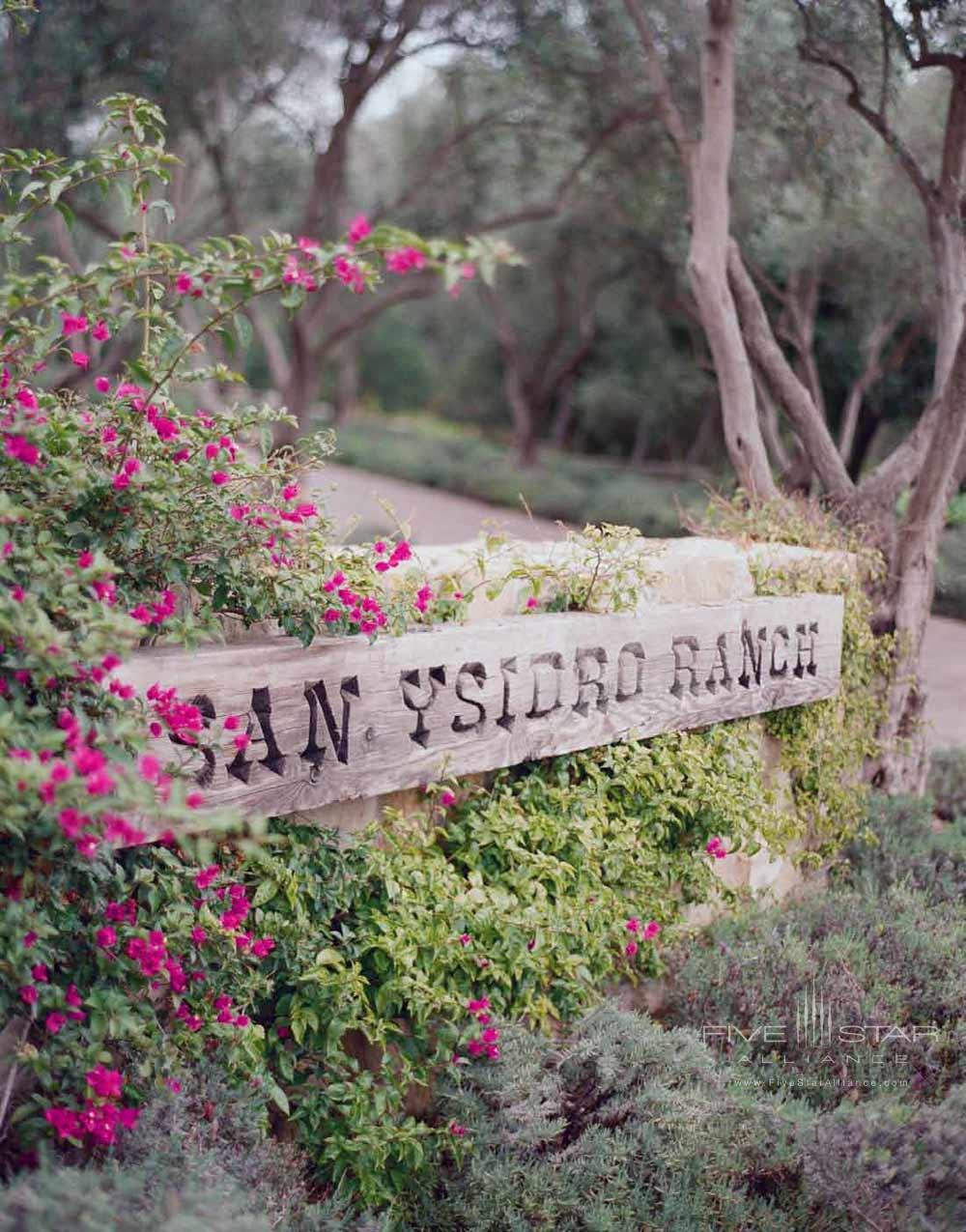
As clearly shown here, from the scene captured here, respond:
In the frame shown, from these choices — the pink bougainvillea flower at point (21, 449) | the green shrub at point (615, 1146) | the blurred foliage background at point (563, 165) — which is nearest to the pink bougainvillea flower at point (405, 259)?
the pink bougainvillea flower at point (21, 449)

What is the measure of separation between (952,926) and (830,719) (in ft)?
3.11

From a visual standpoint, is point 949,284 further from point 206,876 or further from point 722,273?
point 206,876

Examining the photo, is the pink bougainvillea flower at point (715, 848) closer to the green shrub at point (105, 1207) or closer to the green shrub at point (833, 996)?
the green shrub at point (833, 996)

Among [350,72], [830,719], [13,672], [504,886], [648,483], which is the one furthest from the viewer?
[648,483]

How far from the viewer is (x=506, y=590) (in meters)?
3.35

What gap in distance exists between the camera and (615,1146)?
2.74 meters

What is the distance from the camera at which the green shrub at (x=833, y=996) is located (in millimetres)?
3256

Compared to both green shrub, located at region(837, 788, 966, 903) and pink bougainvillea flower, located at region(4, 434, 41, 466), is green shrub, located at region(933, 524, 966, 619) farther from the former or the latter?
pink bougainvillea flower, located at region(4, 434, 41, 466)

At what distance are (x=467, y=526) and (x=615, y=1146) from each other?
12.2 metres

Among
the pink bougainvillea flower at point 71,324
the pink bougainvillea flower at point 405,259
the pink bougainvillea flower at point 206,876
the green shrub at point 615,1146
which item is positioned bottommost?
the green shrub at point 615,1146

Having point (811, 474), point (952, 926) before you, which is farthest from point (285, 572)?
point (811, 474)

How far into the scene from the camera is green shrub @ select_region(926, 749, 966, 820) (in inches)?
223

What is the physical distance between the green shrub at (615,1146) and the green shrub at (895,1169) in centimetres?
17

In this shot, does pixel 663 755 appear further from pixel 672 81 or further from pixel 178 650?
pixel 672 81
